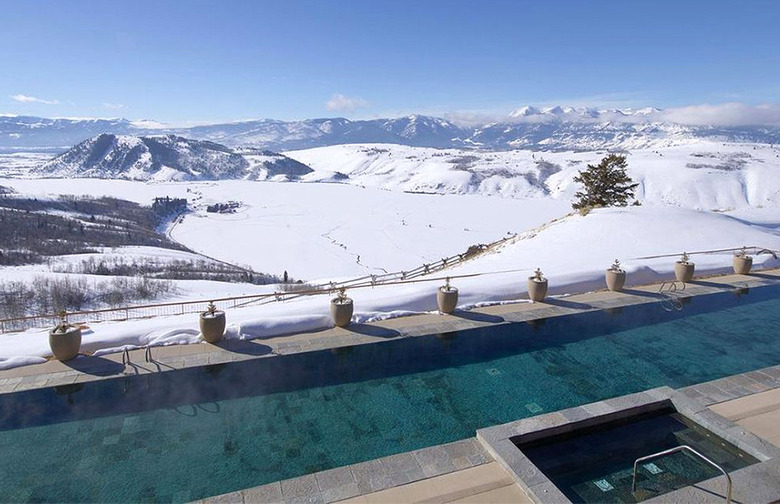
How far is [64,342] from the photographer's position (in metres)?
8.73

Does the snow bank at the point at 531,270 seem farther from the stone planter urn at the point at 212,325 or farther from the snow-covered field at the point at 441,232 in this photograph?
the stone planter urn at the point at 212,325

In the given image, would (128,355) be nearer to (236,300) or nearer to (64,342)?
(64,342)

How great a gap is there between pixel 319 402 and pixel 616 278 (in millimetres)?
10319

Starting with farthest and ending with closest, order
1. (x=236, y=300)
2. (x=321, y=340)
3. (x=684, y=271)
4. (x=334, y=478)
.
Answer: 1. (x=236, y=300)
2. (x=684, y=271)
3. (x=321, y=340)
4. (x=334, y=478)

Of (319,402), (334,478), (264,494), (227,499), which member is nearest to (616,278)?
(319,402)

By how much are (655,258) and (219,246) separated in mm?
78764

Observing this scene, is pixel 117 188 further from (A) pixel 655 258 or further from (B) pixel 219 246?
(A) pixel 655 258

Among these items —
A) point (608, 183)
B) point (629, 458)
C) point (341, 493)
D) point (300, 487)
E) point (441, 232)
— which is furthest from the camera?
point (441, 232)

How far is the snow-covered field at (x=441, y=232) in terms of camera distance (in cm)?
1161

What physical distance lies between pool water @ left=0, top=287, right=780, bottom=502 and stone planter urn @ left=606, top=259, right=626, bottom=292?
7.91 feet

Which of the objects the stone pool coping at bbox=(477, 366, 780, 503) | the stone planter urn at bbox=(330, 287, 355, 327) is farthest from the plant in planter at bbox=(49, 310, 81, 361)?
the stone pool coping at bbox=(477, 366, 780, 503)

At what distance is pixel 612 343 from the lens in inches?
418

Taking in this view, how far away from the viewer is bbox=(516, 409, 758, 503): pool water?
5918mm

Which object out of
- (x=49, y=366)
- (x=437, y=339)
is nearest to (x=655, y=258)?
(x=437, y=339)
